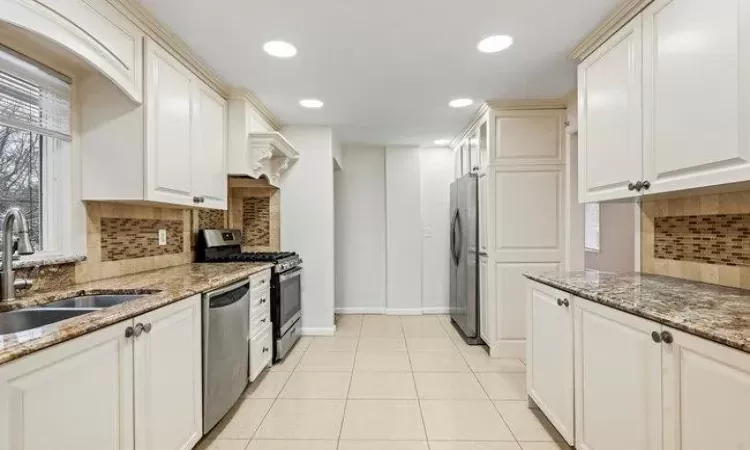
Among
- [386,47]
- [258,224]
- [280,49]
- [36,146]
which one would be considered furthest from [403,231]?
[36,146]

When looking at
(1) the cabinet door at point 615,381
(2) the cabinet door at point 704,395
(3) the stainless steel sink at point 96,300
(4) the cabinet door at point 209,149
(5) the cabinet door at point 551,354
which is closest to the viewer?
(2) the cabinet door at point 704,395

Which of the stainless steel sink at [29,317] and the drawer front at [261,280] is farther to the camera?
the drawer front at [261,280]

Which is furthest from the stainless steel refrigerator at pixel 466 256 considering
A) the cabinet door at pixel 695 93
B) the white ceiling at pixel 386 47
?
the cabinet door at pixel 695 93

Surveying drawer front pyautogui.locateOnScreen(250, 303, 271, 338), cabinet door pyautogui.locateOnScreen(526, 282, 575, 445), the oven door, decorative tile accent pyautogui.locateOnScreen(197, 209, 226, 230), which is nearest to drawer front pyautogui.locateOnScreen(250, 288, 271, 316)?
drawer front pyautogui.locateOnScreen(250, 303, 271, 338)

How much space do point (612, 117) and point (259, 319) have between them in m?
2.63

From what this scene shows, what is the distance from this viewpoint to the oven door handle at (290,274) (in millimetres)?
3255

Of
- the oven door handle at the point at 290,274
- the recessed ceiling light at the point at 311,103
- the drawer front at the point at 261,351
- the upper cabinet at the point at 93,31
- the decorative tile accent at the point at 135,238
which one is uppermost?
the recessed ceiling light at the point at 311,103

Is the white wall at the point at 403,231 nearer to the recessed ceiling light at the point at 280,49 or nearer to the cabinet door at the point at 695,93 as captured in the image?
the recessed ceiling light at the point at 280,49

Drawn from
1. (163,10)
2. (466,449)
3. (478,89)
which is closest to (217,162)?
(163,10)

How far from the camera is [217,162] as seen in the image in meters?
2.90

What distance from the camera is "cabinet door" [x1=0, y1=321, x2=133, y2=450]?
95cm

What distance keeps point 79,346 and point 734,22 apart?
2.39 meters

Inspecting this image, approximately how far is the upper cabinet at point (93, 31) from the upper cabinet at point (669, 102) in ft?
8.13

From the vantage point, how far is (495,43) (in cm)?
226
